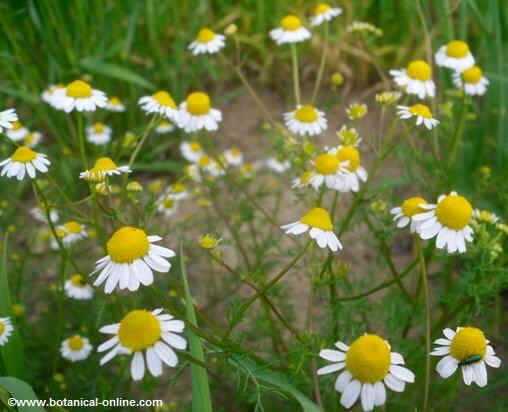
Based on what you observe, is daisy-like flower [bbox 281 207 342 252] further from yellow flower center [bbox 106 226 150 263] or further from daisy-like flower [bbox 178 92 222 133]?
daisy-like flower [bbox 178 92 222 133]

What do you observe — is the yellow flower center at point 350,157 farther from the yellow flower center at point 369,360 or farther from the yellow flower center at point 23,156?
the yellow flower center at point 23,156

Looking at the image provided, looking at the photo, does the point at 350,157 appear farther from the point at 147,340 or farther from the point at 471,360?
the point at 147,340

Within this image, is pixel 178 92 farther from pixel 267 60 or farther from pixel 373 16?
pixel 373 16

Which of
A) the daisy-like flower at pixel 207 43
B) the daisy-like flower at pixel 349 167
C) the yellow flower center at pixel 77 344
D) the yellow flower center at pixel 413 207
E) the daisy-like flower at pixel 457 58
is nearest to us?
the yellow flower center at pixel 413 207

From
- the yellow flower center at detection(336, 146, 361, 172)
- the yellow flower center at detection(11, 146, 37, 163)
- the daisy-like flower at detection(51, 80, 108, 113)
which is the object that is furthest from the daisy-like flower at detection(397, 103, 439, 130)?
the yellow flower center at detection(11, 146, 37, 163)

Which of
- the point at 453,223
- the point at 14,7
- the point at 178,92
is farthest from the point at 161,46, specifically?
the point at 453,223

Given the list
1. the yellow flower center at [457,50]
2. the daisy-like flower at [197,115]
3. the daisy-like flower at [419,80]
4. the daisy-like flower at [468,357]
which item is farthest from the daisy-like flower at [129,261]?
the yellow flower center at [457,50]
